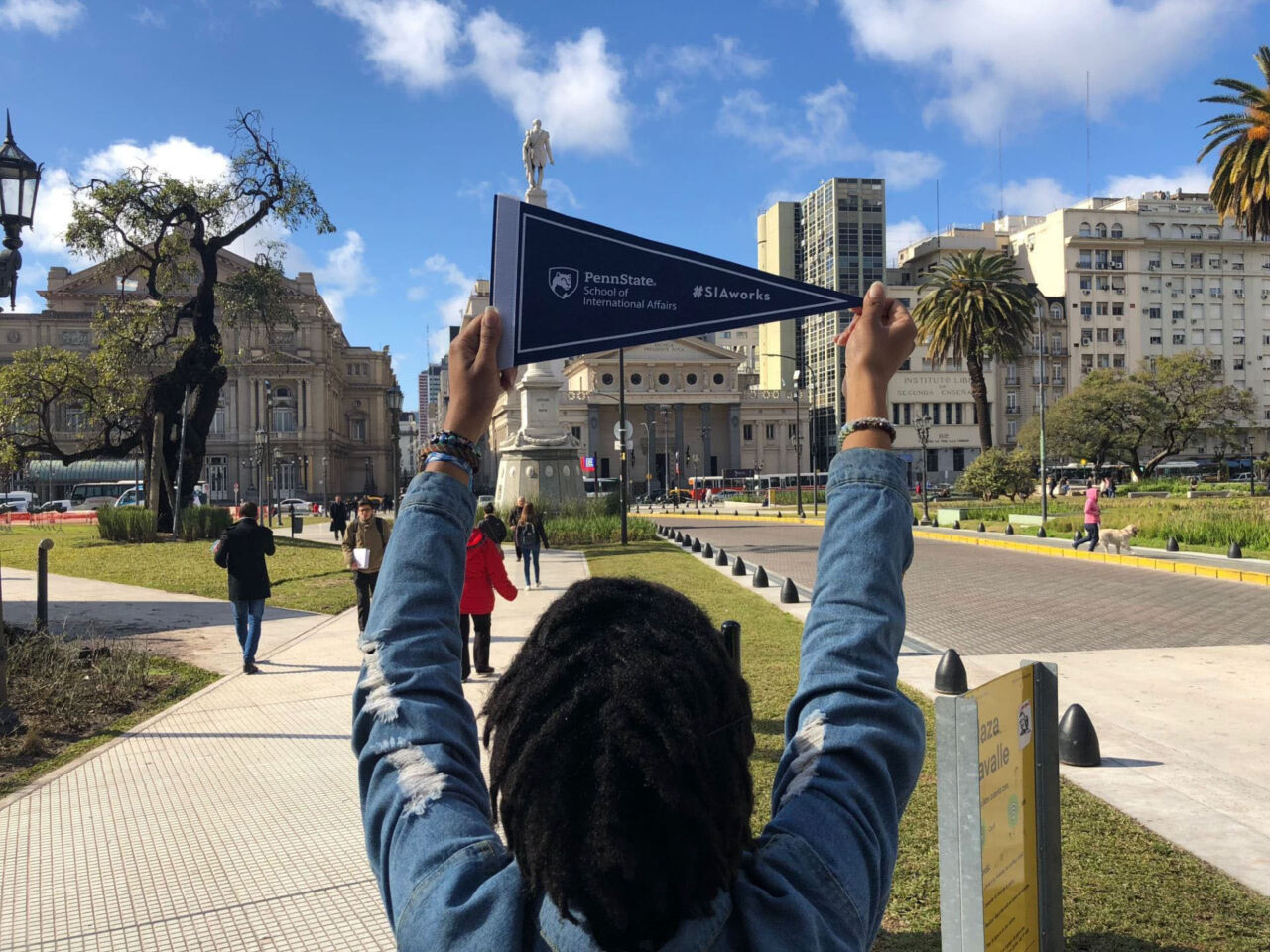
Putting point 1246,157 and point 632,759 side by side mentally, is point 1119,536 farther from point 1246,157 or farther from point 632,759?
point 632,759

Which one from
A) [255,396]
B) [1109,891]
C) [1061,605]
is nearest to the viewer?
[1109,891]

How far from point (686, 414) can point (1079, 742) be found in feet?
291

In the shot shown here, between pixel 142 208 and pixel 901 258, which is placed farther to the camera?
pixel 901 258

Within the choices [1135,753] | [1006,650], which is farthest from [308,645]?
[1135,753]

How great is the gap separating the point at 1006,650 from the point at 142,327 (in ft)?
87.6

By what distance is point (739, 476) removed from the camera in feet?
293

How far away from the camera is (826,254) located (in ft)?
334

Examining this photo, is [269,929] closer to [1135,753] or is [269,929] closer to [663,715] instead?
[663,715]

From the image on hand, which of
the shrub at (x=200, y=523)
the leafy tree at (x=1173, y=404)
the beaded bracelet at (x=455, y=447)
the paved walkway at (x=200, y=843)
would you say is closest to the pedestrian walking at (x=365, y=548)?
the paved walkway at (x=200, y=843)

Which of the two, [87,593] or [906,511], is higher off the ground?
[906,511]

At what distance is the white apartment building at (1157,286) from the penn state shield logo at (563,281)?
94.8 metres

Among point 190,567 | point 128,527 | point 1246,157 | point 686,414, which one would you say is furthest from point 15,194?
point 686,414

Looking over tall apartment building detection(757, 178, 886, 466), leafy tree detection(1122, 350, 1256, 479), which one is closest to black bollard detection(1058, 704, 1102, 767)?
leafy tree detection(1122, 350, 1256, 479)

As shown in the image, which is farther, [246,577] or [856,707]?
[246,577]
